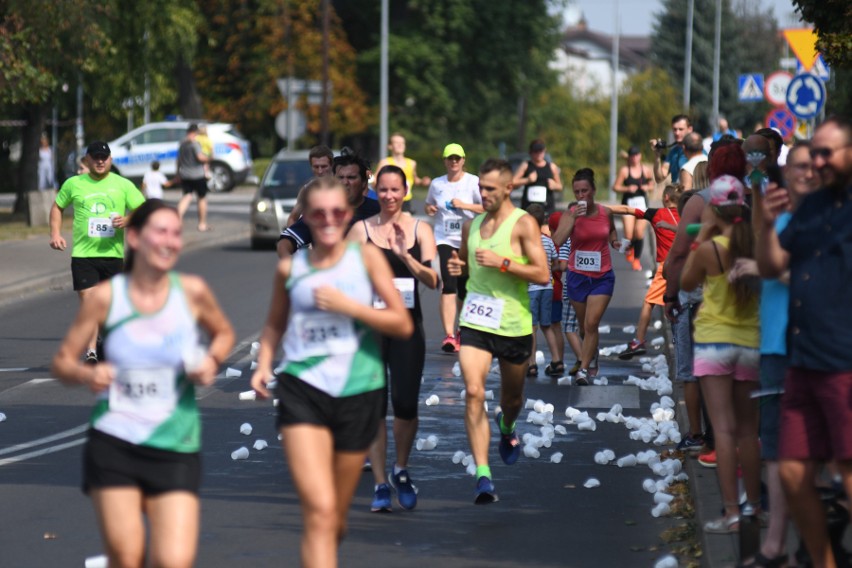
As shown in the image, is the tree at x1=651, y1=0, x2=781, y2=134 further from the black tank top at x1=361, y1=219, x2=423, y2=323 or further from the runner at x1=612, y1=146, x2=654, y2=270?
the black tank top at x1=361, y1=219, x2=423, y2=323

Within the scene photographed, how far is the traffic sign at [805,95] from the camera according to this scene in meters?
20.6

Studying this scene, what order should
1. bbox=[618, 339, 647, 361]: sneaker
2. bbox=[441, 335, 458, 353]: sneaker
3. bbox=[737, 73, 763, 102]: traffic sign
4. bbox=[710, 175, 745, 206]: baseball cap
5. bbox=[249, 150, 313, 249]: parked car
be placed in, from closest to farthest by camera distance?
bbox=[710, 175, 745, 206]: baseball cap → bbox=[618, 339, 647, 361]: sneaker → bbox=[441, 335, 458, 353]: sneaker → bbox=[249, 150, 313, 249]: parked car → bbox=[737, 73, 763, 102]: traffic sign

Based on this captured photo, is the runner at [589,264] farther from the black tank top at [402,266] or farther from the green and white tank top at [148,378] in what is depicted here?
the green and white tank top at [148,378]

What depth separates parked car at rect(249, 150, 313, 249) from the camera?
90.1 feet

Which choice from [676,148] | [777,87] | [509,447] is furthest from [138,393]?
[777,87]

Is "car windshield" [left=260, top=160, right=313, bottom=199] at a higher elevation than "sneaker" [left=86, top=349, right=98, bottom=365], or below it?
higher

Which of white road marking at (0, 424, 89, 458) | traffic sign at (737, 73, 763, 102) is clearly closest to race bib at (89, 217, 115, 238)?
white road marking at (0, 424, 89, 458)

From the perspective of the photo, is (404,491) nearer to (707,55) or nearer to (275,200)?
(275,200)

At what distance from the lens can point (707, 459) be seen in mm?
9125

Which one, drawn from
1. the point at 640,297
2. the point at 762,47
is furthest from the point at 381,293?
the point at 762,47

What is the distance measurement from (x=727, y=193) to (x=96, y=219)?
729 cm

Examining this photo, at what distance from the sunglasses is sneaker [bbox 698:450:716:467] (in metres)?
3.68

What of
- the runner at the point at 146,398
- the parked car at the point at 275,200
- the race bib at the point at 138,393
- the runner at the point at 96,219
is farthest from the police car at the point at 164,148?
the race bib at the point at 138,393

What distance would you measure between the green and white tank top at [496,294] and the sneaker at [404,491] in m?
0.86
